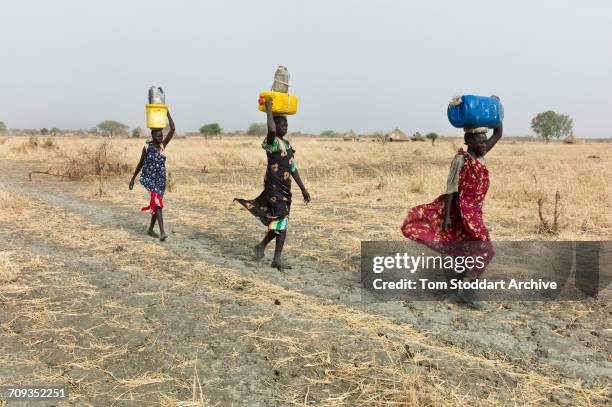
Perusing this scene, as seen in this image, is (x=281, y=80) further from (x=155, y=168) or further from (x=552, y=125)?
(x=552, y=125)

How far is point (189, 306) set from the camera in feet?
13.3

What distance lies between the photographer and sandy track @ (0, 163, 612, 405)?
2.76 metres

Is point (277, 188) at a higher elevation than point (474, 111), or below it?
below

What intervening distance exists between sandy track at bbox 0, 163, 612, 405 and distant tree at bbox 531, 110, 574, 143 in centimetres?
9197

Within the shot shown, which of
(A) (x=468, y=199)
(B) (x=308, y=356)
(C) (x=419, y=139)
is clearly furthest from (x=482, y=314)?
(C) (x=419, y=139)

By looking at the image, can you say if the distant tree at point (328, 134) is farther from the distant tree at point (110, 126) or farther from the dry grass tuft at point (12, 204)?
the dry grass tuft at point (12, 204)

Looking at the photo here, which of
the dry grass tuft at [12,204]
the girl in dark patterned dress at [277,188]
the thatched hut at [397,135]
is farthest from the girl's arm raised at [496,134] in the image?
the thatched hut at [397,135]

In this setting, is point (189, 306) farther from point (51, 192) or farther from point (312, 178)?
point (312, 178)

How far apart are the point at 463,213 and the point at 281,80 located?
2397mm

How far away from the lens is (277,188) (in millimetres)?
5246

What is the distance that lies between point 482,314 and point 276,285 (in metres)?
2.01

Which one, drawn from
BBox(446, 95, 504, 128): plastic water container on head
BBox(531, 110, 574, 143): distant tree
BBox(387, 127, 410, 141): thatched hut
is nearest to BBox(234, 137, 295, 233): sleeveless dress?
BBox(446, 95, 504, 128): plastic water container on head

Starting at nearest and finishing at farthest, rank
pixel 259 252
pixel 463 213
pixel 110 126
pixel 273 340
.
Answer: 1. pixel 273 340
2. pixel 463 213
3. pixel 259 252
4. pixel 110 126

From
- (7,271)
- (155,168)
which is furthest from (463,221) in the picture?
(7,271)
